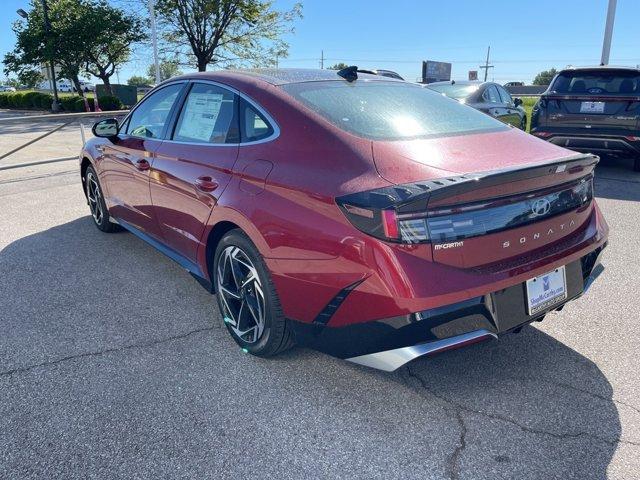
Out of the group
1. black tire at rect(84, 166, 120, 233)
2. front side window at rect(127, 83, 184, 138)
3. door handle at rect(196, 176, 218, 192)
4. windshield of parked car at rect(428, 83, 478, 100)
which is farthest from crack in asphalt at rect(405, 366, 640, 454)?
windshield of parked car at rect(428, 83, 478, 100)

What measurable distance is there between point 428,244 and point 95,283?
2966 millimetres

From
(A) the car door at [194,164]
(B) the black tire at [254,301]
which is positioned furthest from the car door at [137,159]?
(B) the black tire at [254,301]

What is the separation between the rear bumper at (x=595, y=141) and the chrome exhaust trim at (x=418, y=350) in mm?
6677

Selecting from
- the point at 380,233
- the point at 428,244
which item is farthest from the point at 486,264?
the point at 380,233

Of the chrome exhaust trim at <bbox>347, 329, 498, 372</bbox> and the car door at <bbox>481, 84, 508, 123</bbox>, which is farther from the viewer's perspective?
the car door at <bbox>481, 84, 508, 123</bbox>

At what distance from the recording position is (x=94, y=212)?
5395 mm

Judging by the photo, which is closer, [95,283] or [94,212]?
[95,283]

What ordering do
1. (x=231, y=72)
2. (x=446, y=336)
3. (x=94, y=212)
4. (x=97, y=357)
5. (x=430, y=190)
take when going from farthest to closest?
(x=94, y=212) < (x=231, y=72) < (x=97, y=357) < (x=446, y=336) < (x=430, y=190)

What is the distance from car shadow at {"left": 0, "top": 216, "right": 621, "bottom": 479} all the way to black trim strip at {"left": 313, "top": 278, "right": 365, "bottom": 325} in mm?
458

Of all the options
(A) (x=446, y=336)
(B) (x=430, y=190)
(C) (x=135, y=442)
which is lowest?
(C) (x=135, y=442)

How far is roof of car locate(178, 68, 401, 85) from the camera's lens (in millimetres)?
3027

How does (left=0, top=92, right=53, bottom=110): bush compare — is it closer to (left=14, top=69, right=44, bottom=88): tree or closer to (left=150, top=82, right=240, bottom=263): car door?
(left=14, top=69, right=44, bottom=88): tree

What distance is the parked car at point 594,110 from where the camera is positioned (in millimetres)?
7438

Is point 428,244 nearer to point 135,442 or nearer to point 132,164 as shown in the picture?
point 135,442
